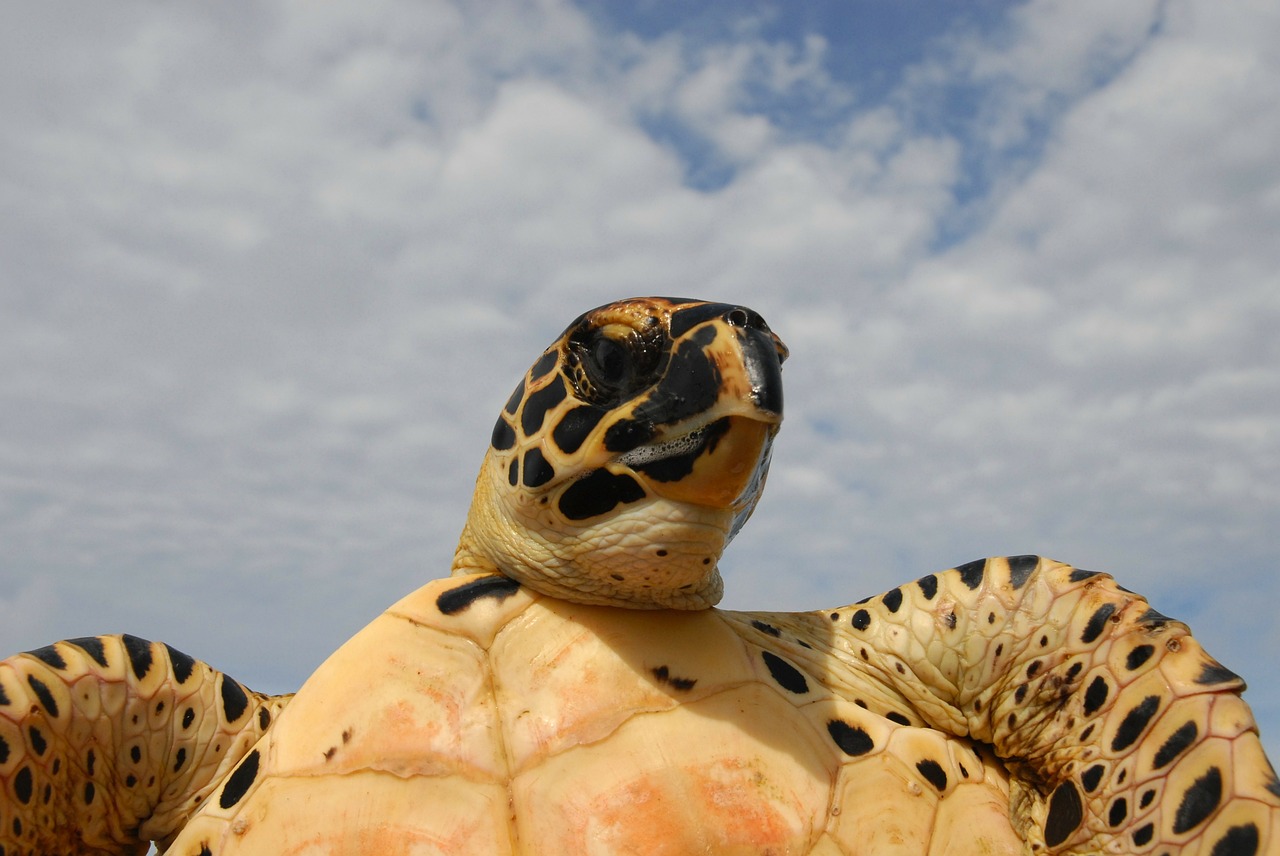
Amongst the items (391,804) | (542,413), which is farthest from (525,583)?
(391,804)

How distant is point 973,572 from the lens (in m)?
4.57

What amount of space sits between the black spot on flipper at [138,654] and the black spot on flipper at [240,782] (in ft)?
5.10

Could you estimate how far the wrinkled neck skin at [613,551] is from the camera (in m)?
3.52

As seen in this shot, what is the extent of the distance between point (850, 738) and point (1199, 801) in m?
1.27

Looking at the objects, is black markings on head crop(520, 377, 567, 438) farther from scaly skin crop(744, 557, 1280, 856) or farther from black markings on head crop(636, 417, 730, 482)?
scaly skin crop(744, 557, 1280, 856)

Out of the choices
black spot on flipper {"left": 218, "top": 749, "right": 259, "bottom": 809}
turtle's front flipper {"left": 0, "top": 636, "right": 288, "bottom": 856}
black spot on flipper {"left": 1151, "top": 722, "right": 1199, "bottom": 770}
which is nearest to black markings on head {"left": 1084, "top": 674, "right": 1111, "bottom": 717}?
black spot on flipper {"left": 1151, "top": 722, "right": 1199, "bottom": 770}

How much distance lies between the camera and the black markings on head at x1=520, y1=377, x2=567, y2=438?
377 centimetres

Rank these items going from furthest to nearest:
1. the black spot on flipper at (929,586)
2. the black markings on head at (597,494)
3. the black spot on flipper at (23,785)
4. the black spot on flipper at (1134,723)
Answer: the black spot on flipper at (929,586), the black spot on flipper at (23,785), the black spot on flipper at (1134,723), the black markings on head at (597,494)

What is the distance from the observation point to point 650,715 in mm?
3594

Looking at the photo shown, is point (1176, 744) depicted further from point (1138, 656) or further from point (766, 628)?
point (766, 628)

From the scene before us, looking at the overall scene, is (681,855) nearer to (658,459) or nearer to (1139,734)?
(658,459)

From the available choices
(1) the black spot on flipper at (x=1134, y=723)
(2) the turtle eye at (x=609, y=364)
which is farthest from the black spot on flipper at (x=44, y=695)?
(1) the black spot on flipper at (x=1134, y=723)

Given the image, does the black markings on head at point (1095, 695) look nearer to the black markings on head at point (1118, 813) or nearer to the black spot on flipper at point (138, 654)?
the black markings on head at point (1118, 813)

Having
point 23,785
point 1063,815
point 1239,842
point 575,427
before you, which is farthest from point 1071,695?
point 23,785
